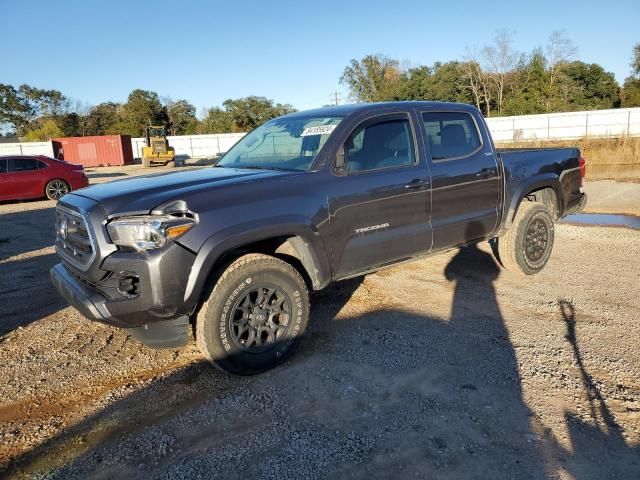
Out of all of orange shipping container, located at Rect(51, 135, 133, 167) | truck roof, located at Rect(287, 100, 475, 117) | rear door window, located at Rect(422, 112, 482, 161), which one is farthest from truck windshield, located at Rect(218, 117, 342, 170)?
orange shipping container, located at Rect(51, 135, 133, 167)

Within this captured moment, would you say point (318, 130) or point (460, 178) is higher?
point (318, 130)

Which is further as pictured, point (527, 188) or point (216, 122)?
point (216, 122)

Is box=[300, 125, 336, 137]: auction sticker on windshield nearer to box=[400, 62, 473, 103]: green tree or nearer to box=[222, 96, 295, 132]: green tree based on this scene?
box=[400, 62, 473, 103]: green tree

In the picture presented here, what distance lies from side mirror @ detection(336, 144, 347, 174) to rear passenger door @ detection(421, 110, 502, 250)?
1018 mm

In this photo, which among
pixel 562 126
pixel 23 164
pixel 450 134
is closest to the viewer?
pixel 450 134

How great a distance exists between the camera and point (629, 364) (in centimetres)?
364

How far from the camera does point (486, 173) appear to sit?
5062 mm

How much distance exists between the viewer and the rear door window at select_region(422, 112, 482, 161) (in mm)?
4730

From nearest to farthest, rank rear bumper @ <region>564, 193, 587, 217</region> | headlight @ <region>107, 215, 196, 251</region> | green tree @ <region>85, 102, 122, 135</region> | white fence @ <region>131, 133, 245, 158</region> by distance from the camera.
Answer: headlight @ <region>107, 215, 196, 251</region> < rear bumper @ <region>564, 193, 587, 217</region> < white fence @ <region>131, 133, 245, 158</region> < green tree @ <region>85, 102, 122, 135</region>

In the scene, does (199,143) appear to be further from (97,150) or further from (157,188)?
(157,188)

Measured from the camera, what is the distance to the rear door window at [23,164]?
49.5 ft

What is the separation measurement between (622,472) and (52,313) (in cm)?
505

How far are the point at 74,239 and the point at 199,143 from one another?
43.9 metres

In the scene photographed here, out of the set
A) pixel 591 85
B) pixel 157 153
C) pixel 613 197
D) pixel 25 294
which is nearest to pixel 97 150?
pixel 157 153
